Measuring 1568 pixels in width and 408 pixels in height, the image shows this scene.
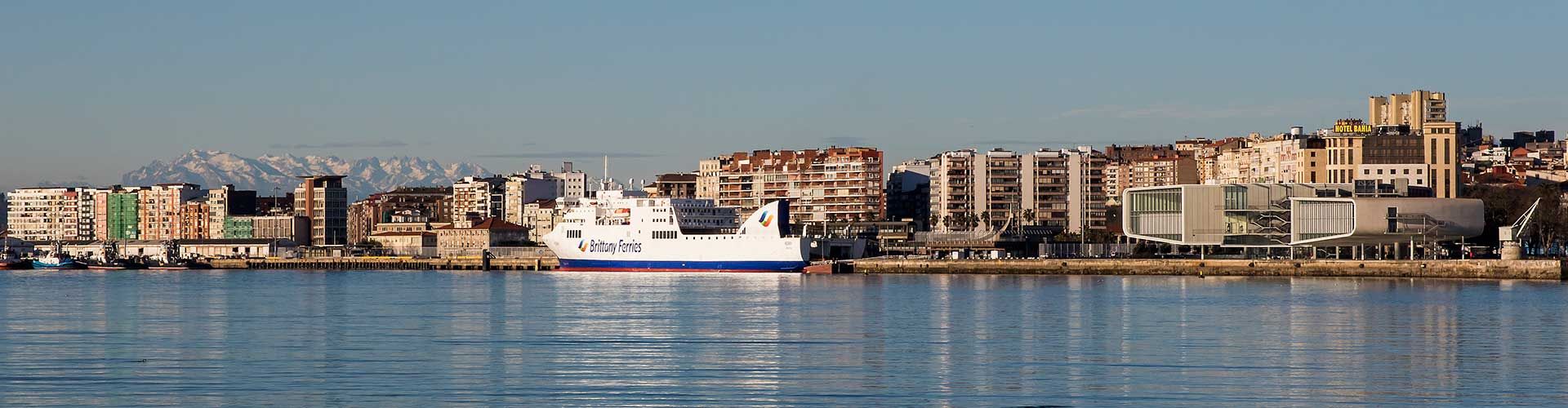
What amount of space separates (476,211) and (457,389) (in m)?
150

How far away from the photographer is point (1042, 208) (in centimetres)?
14000

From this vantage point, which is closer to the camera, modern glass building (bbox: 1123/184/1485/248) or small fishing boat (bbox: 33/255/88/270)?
modern glass building (bbox: 1123/184/1485/248)

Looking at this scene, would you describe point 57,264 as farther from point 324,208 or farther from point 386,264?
point 324,208

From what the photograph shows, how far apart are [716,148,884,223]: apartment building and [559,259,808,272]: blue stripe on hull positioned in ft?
133

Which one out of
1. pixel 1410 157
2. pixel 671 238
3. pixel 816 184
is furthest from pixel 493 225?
pixel 1410 157

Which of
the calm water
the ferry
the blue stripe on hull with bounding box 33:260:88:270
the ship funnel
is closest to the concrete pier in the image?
the blue stripe on hull with bounding box 33:260:88:270

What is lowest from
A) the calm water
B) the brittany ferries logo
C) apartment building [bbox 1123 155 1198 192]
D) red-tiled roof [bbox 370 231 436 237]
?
the calm water

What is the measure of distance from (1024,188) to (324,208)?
66.2 m

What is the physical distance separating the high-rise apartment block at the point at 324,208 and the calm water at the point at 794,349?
116271mm

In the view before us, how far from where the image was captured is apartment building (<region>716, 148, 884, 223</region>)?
143 m

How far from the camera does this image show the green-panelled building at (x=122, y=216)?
618ft

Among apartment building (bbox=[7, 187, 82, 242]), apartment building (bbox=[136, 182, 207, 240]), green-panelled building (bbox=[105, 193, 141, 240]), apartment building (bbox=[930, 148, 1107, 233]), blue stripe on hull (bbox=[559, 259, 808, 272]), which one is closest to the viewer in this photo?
blue stripe on hull (bbox=[559, 259, 808, 272])

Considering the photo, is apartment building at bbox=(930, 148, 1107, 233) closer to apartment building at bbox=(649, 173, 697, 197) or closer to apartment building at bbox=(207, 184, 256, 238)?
apartment building at bbox=(649, 173, 697, 197)

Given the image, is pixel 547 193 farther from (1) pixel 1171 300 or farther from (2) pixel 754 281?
(1) pixel 1171 300
